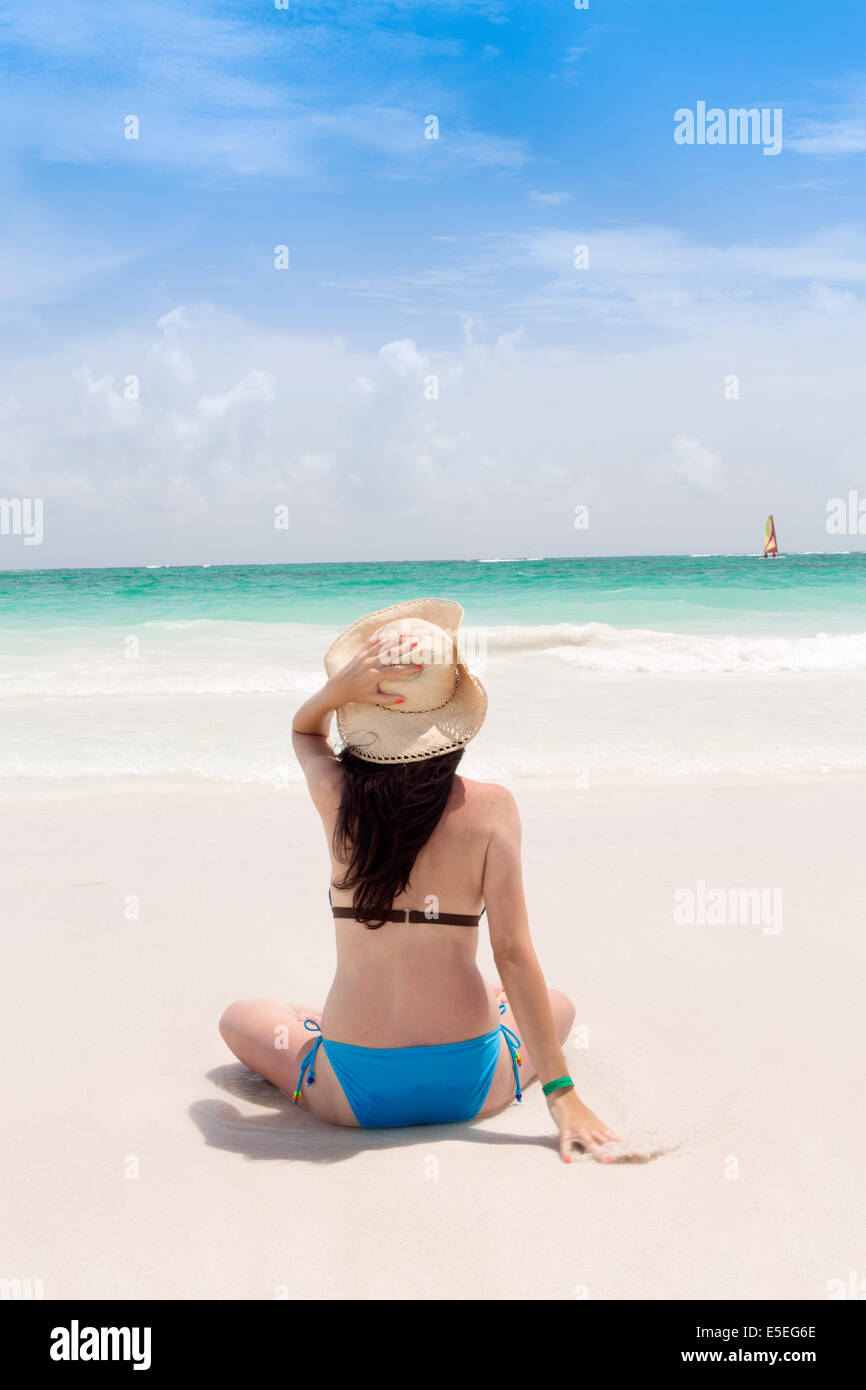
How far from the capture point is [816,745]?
802 centimetres

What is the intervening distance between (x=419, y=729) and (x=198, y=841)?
3363mm

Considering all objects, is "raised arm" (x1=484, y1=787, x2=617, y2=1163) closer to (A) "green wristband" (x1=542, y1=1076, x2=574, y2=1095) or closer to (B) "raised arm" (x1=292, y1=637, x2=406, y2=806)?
(A) "green wristband" (x1=542, y1=1076, x2=574, y2=1095)

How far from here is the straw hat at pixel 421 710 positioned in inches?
102

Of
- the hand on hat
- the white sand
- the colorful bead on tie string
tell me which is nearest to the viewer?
the white sand

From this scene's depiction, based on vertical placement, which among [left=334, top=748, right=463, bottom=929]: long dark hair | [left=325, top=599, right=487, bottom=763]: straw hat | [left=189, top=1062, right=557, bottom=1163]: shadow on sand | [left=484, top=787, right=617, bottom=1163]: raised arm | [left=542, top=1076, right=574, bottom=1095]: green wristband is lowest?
[left=189, top=1062, right=557, bottom=1163]: shadow on sand

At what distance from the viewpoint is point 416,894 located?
8.75ft

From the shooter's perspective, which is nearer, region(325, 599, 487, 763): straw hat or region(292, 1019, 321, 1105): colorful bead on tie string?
region(325, 599, 487, 763): straw hat

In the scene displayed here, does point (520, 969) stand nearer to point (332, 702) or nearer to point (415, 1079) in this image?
point (415, 1079)

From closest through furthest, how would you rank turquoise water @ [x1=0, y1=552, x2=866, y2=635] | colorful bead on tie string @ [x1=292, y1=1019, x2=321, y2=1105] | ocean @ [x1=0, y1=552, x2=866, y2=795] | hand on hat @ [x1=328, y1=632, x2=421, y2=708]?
hand on hat @ [x1=328, y1=632, x2=421, y2=708], colorful bead on tie string @ [x1=292, y1=1019, x2=321, y2=1105], ocean @ [x1=0, y1=552, x2=866, y2=795], turquoise water @ [x1=0, y1=552, x2=866, y2=635]

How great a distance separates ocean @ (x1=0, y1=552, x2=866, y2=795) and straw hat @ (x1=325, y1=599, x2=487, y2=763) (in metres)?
0.36

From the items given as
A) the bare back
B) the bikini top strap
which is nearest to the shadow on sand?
the bare back

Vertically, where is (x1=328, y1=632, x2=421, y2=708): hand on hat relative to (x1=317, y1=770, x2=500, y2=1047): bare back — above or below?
above

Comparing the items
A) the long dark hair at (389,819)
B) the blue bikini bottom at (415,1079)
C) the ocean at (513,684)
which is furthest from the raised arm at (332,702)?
the blue bikini bottom at (415,1079)

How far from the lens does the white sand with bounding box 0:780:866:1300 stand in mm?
2215
